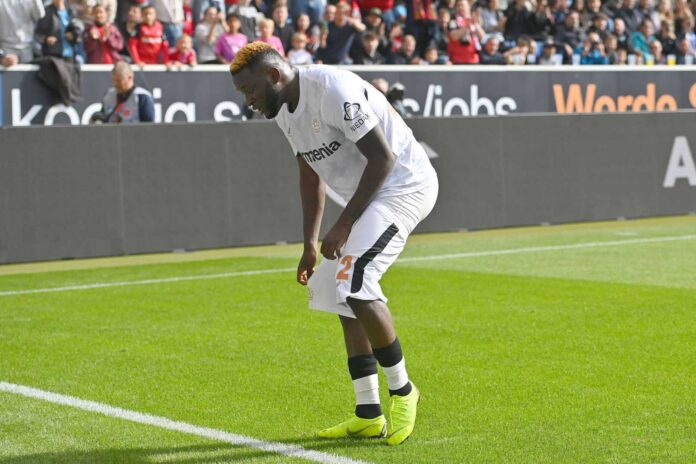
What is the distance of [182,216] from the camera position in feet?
49.7

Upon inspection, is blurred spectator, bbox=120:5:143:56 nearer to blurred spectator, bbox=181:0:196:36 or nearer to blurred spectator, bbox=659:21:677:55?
blurred spectator, bbox=181:0:196:36

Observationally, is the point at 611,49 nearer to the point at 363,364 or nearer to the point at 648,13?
the point at 648,13

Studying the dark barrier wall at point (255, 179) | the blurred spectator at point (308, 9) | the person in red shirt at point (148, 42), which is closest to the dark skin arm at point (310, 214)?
the dark barrier wall at point (255, 179)

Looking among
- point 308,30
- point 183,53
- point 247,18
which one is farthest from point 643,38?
point 183,53

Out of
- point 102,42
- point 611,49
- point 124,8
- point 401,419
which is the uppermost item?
point 401,419

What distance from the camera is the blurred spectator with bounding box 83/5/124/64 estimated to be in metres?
17.7

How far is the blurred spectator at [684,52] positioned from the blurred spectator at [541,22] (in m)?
3.30

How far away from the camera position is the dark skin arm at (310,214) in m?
6.47

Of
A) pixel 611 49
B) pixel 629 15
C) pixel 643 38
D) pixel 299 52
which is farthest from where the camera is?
pixel 629 15

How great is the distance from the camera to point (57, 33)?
1695cm

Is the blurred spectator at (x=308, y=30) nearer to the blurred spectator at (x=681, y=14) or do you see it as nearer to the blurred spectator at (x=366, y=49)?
the blurred spectator at (x=366, y=49)

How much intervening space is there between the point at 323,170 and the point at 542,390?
2059 mm

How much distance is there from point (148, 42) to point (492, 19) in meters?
8.06

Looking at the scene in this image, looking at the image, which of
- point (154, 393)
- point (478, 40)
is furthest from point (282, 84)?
point (478, 40)
